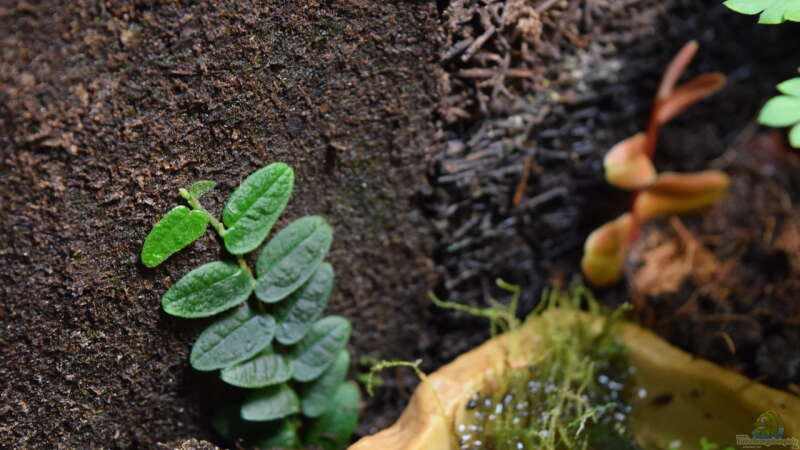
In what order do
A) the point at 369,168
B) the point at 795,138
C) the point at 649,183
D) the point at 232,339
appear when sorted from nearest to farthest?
the point at 795,138
the point at 232,339
the point at 369,168
the point at 649,183

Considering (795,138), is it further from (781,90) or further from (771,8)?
(771,8)

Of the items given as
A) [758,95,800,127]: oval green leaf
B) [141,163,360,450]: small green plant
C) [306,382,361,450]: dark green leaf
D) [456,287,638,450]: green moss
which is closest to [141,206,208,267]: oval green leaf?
[141,163,360,450]: small green plant

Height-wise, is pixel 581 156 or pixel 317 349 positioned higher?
pixel 581 156

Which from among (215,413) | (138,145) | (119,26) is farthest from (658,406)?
(119,26)

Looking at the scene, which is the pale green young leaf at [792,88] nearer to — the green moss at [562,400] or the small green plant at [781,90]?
the small green plant at [781,90]

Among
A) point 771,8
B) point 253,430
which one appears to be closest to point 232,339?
point 253,430

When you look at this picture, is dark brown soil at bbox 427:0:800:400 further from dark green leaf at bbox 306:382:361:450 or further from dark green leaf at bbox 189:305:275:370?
dark green leaf at bbox 189:305:275:370

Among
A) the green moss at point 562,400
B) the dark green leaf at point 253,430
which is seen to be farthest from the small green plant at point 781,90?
the dark green leaf at point 253,430
